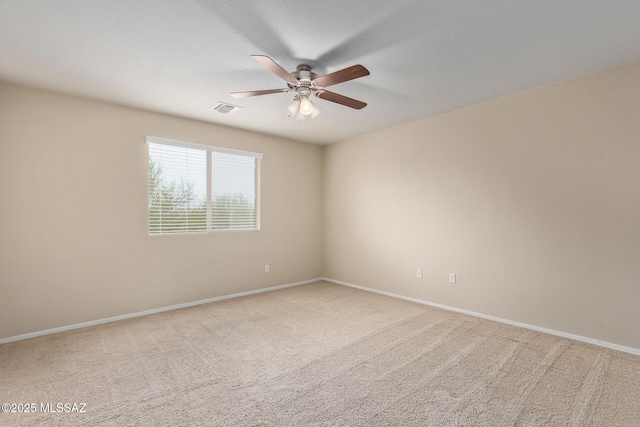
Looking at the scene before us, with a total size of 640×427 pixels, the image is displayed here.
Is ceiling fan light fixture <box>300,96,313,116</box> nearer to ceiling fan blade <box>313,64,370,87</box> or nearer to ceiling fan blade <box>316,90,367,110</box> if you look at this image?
ceiling fan blade <box>316,90,367,110</box>

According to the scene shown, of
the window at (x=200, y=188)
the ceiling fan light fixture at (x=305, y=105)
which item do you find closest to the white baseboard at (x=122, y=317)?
the window at (x=200, y=188)

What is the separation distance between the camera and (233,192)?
4.75m

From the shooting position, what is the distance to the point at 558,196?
3.11 meters

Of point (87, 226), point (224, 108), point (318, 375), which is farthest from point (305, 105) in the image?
point (87, 226)

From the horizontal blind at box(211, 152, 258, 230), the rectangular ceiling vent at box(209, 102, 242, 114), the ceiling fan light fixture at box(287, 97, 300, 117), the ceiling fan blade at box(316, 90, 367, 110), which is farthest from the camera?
the horizontal blind at box(211, 152, 258, 230)

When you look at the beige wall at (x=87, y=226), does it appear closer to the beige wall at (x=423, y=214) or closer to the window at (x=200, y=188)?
the beige wall at (x=423, y=214)

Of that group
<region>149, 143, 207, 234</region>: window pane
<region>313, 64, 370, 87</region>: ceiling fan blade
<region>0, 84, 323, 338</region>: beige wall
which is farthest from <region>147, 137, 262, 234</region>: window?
<region>313, 64, 370, 87</region>: ceiling fan blade

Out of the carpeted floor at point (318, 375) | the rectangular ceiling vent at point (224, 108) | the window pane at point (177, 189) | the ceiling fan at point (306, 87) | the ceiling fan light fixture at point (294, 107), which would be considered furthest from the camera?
the window pane at point (177, 189)

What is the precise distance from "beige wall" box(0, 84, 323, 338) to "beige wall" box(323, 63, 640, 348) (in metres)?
2.53

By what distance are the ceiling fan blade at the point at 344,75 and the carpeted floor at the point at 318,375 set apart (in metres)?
2.29

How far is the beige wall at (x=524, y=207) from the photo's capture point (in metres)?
2.78

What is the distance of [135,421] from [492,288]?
3.67m

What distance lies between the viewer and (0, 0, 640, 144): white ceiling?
1976mm

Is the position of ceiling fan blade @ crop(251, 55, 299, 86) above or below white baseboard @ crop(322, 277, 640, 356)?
above
